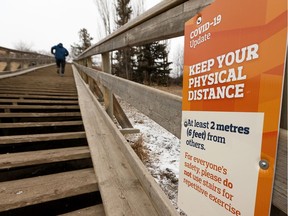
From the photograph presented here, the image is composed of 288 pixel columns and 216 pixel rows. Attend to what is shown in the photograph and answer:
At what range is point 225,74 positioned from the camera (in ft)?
2.06

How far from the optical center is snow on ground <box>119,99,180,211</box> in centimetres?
337

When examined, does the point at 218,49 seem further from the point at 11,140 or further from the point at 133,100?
the point at 11,140

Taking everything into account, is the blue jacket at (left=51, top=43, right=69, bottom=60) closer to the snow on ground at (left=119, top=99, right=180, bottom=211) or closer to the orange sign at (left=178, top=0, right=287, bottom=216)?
the snow on ground at (left=119, top=99, right=180, bottom=211)

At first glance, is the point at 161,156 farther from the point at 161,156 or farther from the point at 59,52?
the point at 59,52

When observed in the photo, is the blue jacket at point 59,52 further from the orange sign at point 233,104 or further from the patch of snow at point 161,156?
the orange sign at point 233,104

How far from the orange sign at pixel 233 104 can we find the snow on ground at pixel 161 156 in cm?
237


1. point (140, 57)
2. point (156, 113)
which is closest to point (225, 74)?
point (156, 113)

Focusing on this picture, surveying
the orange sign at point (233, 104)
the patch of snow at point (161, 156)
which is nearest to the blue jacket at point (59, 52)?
the patch of snow at point (161, 156)

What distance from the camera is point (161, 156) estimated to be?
4312 mm

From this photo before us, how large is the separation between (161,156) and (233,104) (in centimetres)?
385

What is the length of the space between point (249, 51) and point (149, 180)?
89cm

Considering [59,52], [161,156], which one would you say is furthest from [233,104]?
[59,52]

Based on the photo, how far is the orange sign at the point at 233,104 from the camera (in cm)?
50

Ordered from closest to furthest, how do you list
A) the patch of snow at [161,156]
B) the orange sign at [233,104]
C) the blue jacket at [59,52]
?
1. the orange sign at [233,104]
2. the patch of snow at [161,156]
3. the blue jacket at [59,52]
